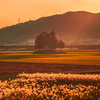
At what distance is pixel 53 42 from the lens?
378ft

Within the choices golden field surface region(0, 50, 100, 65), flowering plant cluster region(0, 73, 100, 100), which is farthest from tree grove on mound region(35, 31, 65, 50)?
flowering plant cluster region(0, 73, 100, 100)

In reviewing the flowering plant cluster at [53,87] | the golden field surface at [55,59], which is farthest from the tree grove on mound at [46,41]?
the flowering plant cluster at [53,87]

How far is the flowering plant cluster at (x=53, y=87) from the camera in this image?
13.8 m

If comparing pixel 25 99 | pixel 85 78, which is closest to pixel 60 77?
pixel 85 78

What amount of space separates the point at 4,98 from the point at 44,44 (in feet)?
340

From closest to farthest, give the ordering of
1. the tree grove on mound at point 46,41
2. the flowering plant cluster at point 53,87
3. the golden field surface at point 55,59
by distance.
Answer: the flowering plant cluster at point 53,87 < the golden field surface at point 55,59 < the tree grove on mound at point 46,41

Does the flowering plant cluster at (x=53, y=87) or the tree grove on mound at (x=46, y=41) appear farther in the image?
the tree grove on mound at (x=46, y=41)

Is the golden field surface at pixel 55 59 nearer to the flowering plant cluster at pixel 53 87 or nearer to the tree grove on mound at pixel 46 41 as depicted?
the flowering plant cluster at pixel 53 87

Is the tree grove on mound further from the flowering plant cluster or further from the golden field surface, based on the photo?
the flowering plant cluster

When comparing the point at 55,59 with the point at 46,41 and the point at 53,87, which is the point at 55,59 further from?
the point at 46,41

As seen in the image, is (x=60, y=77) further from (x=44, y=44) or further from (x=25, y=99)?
(x=44, y=44)

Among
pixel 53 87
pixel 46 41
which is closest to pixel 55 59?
pixel 53 87

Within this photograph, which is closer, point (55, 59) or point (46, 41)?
point (55, 59)

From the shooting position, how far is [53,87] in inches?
603
